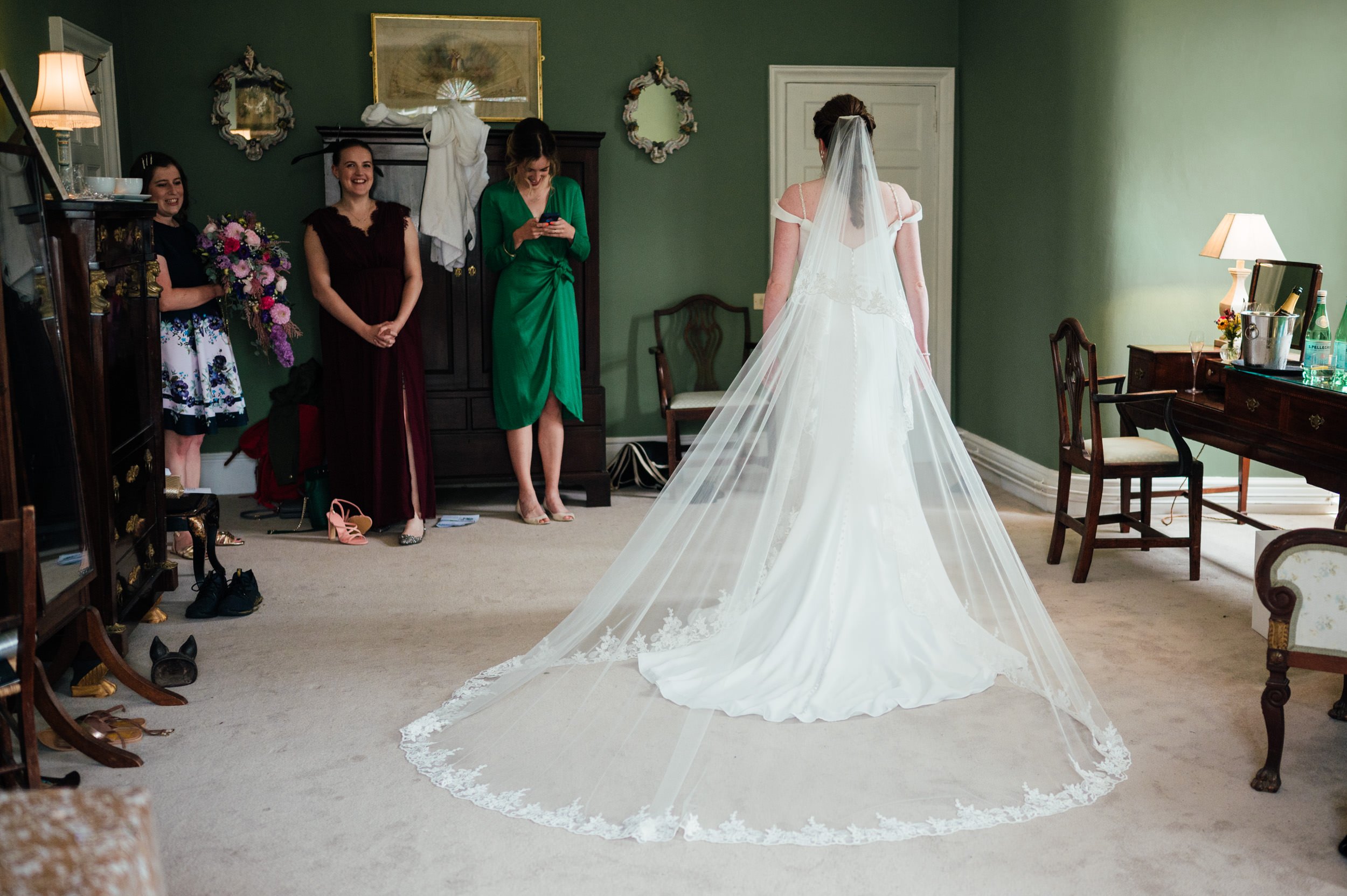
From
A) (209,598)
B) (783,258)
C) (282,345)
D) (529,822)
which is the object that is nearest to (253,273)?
(282,345)

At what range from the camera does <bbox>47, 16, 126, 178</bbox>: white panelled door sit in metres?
4.89

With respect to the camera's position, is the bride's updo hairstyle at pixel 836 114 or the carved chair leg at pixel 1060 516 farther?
the carved chair leg at pixel 1060 516

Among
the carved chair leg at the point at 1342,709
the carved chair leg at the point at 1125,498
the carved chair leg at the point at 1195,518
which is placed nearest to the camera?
the carved chair leg at the point at 1342,709

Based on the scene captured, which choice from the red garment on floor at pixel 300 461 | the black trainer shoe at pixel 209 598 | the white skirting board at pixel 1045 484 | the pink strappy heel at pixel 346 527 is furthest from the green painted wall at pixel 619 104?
the black trainer shoe at pixel 209 598

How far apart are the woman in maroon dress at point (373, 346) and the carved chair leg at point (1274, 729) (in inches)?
134

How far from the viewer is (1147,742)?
2.71 meters

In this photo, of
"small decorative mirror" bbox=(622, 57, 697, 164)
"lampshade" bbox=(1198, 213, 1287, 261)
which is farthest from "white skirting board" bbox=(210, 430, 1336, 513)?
"small decorative mirror" bbox=(622, 57, 697, 164)

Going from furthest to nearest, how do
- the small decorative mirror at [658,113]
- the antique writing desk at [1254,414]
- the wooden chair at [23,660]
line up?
the small decorative mirror at [658,113] < the antique writing desk at [1254,414] < the wooden chair at [23,660]

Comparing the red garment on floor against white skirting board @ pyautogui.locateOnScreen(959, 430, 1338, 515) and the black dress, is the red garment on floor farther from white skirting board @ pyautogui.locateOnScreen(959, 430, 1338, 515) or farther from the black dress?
white skirting board @ pyautogui.locateOnScreen(959, 430, 1338, 515)

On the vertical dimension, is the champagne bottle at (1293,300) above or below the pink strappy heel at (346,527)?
above

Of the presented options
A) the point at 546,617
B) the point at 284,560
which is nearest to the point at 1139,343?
the point at 546,617

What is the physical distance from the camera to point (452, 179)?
5.27 meters

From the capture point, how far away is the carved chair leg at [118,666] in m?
2.91

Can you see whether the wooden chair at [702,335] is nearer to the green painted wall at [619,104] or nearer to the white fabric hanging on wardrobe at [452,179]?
the green painted wall at [619,104]
